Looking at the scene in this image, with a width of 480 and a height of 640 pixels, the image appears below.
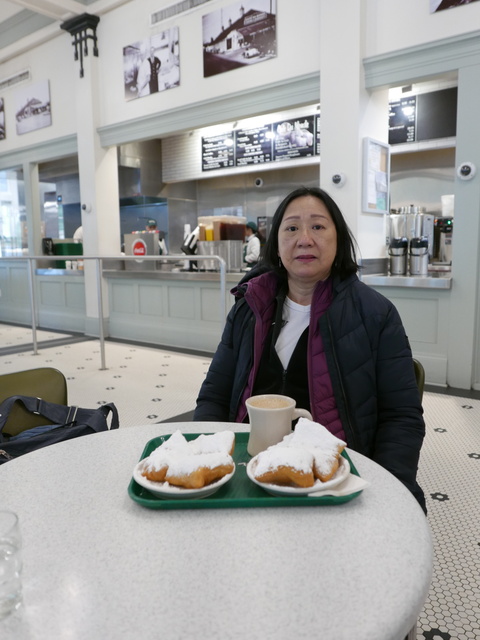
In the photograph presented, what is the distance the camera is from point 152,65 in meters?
5.96

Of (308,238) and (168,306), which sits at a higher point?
(308,238)

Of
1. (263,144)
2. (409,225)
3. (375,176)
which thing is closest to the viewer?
(375,176)

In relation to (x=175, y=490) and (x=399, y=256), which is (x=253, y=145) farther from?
(x=175, y=490)

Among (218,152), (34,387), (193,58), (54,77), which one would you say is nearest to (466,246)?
(34,387)

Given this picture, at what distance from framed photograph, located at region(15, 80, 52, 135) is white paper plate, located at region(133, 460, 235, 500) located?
757 centimetres

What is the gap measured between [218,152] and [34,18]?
9.95 feet

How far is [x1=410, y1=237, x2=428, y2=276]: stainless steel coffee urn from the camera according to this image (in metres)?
4.39

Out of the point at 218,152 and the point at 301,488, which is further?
the point at 218,152

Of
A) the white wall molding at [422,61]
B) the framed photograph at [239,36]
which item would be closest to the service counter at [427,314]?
the white wall molding at [422,61]

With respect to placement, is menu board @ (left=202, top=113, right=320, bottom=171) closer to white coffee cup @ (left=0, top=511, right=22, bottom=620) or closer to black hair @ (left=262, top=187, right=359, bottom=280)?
black hair @ (left=262, top=187, right=359, bottom=280)

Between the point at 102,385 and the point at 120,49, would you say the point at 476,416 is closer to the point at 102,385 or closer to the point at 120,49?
the point at 102,385

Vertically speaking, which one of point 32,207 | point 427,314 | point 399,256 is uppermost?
point 32,207

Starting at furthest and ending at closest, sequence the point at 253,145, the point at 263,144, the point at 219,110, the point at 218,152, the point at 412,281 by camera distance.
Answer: the point at 218,152 → the point at 253,145 → the point at 263,144 → the point at 219,110 → the point at 412,281

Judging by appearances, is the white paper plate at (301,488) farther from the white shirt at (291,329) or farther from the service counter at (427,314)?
the service counter at (427,314)
